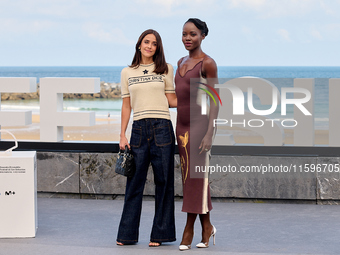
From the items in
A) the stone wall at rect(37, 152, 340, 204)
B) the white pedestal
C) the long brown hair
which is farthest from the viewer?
the stone wall at rect(37, 152, 340, 204)

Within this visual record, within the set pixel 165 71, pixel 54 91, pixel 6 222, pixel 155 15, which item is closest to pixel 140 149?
pixel 165 71

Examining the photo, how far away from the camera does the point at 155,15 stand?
48125 mm

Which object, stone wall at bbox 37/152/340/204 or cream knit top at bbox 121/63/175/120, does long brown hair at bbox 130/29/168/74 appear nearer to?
cream knit top at bbox 121/63/175/120

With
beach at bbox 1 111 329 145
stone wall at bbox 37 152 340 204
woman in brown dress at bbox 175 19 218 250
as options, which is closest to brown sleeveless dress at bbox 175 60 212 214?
woman in brown dress at bbox 175 19 218 250

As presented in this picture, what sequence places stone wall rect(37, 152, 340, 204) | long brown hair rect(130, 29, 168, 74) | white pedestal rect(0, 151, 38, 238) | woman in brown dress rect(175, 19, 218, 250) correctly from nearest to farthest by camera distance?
woman in brown dress rect(175, 19, 218, 250), long brown hair rect(130, 29, 168, 74), white pedestal rect(0, 151, 38, 238), stone wall rect(37, 152, 340, 204)

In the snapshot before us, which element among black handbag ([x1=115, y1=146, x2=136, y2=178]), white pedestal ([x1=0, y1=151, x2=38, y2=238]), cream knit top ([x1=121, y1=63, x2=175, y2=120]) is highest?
cream knit top ([x1=121, y1=63, x2=175, y2=120])

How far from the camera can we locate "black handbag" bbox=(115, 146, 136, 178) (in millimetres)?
4535

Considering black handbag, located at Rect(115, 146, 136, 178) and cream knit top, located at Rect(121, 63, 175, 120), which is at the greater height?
cream knit top, located at Rect(121, 63, 175, 120)

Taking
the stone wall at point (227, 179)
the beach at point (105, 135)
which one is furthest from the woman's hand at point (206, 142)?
the beach at point (105, 135)

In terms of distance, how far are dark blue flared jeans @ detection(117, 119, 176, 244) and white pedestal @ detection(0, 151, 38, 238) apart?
35.8 inches

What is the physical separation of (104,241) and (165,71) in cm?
158

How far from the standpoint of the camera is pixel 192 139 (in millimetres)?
4461

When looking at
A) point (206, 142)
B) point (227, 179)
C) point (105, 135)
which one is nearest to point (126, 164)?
point (206, 142)

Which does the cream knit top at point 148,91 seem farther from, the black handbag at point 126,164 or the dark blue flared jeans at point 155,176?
the black handbag at point 126,164
